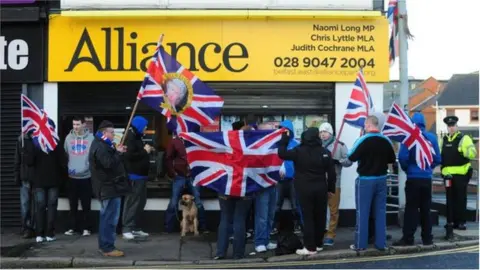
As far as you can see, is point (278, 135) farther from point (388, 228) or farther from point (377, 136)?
point (388, 228)

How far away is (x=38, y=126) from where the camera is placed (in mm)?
10234

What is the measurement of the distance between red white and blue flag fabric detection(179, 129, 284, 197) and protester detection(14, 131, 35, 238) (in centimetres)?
295

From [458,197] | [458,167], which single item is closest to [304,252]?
[458,197]

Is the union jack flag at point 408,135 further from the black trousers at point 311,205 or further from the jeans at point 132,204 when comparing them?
the jeans at point 132,204

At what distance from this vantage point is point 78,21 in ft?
37.8

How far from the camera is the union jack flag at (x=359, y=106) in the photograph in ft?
31.2

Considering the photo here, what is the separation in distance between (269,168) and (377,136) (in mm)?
1675

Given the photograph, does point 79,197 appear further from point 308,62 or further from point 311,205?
point 308,62

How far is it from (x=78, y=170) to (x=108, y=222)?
2.15 meters

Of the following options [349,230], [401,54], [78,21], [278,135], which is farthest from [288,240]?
[78,21]

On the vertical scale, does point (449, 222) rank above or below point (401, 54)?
below

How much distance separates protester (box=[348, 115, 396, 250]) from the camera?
9.00 m

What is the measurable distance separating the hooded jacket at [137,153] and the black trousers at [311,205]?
297 centimetres

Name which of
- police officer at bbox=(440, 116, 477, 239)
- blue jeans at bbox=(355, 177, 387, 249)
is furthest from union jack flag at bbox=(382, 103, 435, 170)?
police officer at bbox=(440, 116, 477, 239)
